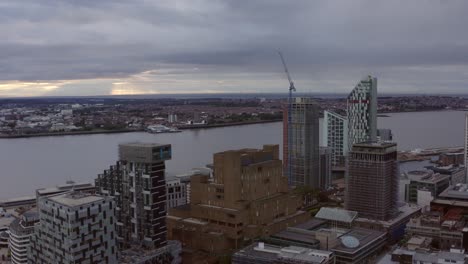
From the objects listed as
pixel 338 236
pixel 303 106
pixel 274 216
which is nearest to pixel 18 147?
pixel 303 106

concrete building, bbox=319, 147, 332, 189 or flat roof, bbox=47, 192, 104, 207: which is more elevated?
flat roof, bbox=47, 192, 104, 207

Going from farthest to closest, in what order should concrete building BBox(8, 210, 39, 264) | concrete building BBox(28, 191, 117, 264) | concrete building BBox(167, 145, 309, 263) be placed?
concrete building BBox(167, 145, 309, 263), concrete building BBox(8, 210, 39, 264), concrete building BBox(28, 191, 117, 264)

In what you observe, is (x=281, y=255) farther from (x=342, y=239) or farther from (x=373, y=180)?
(x=373, y=180)

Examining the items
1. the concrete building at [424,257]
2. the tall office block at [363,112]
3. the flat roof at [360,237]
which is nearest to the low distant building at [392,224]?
the flat roof at [360,237]

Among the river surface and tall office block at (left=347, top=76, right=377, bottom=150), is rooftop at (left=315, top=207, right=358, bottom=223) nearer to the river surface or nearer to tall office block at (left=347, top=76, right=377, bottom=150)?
the river surface

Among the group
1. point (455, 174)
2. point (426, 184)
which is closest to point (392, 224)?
point (426, 184)

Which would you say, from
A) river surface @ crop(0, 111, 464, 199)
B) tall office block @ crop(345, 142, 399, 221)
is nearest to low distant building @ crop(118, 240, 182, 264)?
tall office block @ crop(345, 142, 399, 221)

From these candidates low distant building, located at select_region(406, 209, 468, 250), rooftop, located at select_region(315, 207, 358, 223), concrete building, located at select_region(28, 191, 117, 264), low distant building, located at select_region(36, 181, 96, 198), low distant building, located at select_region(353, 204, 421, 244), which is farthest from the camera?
low distant building, located at select_region(36, 181, 96, 198)

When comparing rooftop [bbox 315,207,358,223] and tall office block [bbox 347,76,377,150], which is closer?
rooftop [bbox 315,207,358,223]
